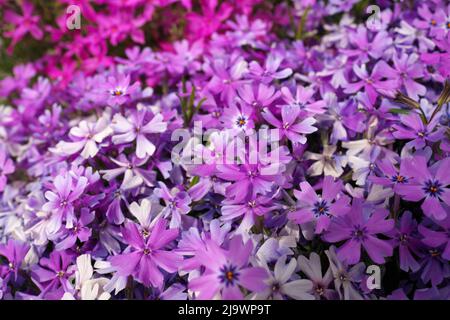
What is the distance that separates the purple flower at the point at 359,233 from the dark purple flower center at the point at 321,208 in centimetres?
3

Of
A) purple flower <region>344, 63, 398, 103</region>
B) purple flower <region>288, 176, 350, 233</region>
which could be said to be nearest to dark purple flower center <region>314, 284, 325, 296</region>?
purple flower <region>288, 176, 350, 233</region>

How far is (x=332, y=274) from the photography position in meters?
1.19

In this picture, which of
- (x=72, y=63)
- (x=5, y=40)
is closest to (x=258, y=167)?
(x=72, y=63)

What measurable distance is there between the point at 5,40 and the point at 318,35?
1.41 meters

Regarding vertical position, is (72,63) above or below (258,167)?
above

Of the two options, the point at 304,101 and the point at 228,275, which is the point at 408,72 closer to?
the point at 304,101

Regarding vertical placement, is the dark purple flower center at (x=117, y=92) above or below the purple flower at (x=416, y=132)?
above

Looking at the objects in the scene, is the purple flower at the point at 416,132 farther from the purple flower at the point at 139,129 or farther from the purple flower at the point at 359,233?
the purple flower at the point at 139,129

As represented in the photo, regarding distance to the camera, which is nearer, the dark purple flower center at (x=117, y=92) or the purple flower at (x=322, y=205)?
the purple flower at (x=322, y=205)

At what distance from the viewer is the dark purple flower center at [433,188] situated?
1.19 meters

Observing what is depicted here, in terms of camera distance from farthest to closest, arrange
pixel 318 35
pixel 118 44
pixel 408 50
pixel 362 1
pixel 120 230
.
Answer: pixel 118 44
pixel 318 35
pixel 362 1
pixel 408 50
pixel 120 230

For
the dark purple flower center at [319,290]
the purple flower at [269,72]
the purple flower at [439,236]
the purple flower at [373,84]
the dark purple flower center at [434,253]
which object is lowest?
the dark purple flower center at [319,290]

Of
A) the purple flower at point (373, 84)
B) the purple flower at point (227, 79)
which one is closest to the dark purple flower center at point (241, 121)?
the purple flower at point (227, 79)

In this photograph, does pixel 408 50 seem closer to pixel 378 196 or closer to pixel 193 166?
pixel 378 196
